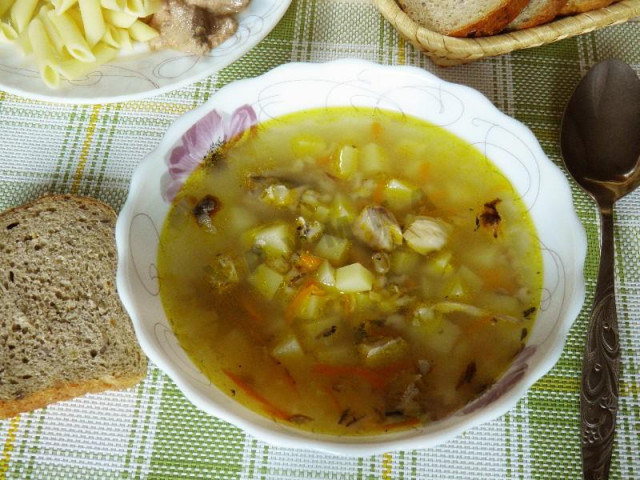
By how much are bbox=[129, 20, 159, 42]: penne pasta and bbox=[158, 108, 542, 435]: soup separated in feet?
2.34

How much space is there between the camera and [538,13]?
2.19 meters

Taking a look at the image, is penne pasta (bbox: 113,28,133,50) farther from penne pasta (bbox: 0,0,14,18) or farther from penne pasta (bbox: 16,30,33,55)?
penne pasta (bbox: 0,0,14,18)

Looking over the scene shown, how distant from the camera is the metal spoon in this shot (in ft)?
5.72

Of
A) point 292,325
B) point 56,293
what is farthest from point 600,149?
point 56,293

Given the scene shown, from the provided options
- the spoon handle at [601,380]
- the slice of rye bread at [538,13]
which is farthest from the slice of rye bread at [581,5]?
the spoon handle at [601,380]

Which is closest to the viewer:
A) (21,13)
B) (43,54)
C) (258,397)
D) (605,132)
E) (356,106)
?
(258,397)

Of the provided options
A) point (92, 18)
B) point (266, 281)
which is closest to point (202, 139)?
point (266, 281)

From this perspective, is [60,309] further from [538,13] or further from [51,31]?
[538,13]

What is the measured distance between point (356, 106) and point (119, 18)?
1045 mm

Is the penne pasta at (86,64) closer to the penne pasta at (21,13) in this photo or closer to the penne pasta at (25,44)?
the penne pasta at (25,44)

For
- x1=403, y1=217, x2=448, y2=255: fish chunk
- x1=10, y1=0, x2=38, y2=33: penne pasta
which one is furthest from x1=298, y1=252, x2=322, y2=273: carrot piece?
x1=10, y1=0, x2=38, y2=33: penne pasta

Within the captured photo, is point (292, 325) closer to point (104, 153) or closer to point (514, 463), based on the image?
point (514, 463)

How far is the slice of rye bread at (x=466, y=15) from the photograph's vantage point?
214 centimetres

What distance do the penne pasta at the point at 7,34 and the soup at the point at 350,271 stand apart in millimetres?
1051
